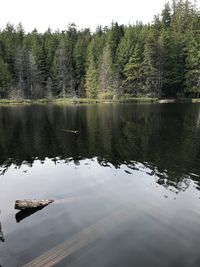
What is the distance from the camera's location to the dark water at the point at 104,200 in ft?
36.0

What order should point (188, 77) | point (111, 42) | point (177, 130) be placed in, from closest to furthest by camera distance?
point (177, 130) < point (188, 77) < point (111, 42)

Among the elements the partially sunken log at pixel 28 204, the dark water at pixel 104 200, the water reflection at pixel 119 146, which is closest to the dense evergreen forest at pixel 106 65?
the water reflection at pixel 119 146

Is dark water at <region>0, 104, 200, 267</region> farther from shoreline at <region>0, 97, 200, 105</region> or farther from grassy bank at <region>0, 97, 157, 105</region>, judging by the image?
grassy bank at <region>0, 97, 157, 105</region>

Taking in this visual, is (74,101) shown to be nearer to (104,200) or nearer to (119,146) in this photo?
(119,146)

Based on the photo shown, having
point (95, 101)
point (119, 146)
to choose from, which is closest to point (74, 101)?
point (95, 101)

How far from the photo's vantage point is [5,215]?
14094mm

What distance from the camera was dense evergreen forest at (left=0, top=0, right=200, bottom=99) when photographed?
339 feet

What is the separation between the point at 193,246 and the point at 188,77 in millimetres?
97251

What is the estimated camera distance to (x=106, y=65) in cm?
10825

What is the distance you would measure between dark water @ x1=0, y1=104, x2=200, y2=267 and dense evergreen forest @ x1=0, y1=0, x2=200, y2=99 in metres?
75.0

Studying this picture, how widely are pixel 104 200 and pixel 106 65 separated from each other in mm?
96941

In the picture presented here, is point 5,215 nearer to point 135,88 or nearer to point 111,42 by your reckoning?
point 135,88

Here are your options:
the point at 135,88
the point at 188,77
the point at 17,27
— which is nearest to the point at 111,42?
the point at 135,88

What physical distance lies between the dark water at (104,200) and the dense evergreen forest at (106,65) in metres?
75.0
